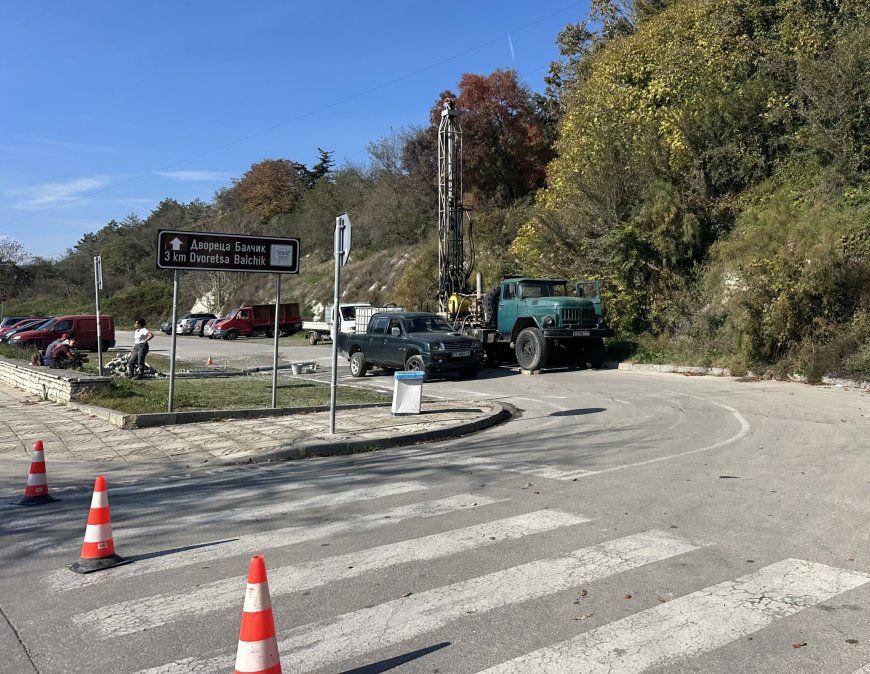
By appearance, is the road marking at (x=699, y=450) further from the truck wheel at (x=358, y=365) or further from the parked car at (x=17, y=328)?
the parked car at (x=17, y=328)

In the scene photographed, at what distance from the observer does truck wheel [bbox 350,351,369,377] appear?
21909mm

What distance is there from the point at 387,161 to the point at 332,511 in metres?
52.6

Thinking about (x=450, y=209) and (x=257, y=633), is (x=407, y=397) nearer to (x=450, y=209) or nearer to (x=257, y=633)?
(x=257, y=633)

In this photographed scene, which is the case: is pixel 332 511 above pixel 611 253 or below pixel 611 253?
below

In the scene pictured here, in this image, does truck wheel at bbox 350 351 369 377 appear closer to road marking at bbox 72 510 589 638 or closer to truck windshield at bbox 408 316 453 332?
truck windshield at bbox 408 316 453 332

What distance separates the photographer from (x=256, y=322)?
5106 cm

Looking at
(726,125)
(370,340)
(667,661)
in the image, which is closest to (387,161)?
(726,125)

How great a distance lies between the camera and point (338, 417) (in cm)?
1351

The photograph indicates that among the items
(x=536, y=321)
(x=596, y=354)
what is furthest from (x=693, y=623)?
(x=596, y=354)

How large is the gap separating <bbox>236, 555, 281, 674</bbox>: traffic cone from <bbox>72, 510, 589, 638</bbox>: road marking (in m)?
1.35

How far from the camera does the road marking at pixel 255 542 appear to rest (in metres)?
5.30

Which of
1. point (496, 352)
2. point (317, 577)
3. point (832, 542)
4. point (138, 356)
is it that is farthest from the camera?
point (496, 352)

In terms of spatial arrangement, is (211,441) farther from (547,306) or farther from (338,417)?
(547,306)

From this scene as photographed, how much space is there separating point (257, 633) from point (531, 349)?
1878cm
